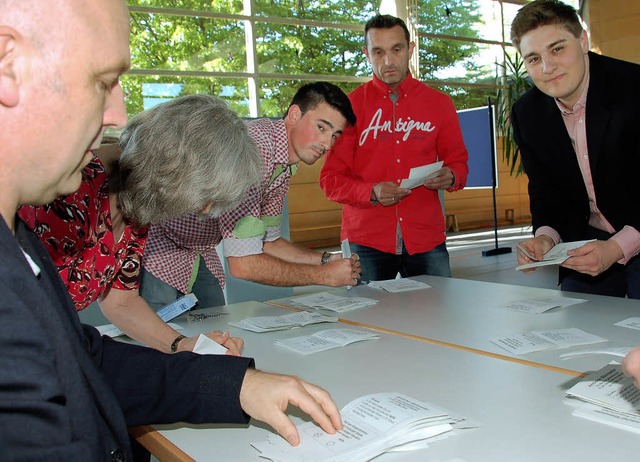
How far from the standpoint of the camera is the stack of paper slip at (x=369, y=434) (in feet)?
3.45

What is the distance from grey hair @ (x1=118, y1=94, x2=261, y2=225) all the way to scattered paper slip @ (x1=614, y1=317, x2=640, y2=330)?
43.9 inches

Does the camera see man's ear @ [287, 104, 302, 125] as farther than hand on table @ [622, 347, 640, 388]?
Yes

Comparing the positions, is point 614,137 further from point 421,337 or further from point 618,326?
point 421,337

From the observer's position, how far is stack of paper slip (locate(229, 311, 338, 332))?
2.06 metres

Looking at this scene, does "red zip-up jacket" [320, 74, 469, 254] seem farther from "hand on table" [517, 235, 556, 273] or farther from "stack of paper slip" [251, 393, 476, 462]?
"stack of paper slip" [251, 393, 476, 462]

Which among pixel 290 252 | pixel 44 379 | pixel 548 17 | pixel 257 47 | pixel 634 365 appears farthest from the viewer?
pixel 257 47

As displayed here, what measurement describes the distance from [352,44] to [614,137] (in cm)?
823

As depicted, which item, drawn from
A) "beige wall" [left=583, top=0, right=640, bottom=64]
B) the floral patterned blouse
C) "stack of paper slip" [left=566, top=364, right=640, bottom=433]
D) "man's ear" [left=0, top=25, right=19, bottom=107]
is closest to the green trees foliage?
"beige wall" [left=583, top=0, right=640, bottom=64]

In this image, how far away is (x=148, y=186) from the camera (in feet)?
5.23

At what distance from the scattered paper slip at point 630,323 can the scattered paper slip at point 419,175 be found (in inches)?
51.7

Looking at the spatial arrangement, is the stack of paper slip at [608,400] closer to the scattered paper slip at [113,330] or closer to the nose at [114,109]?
the nose at [114,109]

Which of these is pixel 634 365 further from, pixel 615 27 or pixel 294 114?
pixel 615 27

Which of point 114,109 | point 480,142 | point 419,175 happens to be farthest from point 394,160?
point 480,142

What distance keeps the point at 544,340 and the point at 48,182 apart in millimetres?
1344
